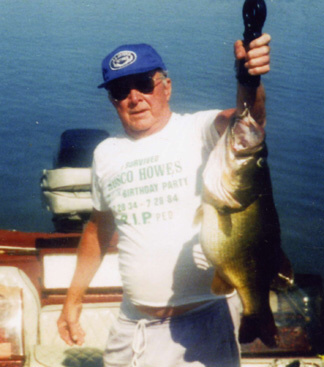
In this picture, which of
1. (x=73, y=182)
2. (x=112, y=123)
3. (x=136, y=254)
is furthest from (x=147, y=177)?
(x=112, y=123)

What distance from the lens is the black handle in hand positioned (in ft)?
5.37

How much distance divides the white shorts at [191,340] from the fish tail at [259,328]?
1.24ft

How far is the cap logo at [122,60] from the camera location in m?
2.65

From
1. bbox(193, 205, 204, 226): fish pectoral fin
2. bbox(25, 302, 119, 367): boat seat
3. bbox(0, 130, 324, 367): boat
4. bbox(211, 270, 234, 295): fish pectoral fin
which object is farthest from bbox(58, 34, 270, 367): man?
bbox(0, 130, 324, 367): boat

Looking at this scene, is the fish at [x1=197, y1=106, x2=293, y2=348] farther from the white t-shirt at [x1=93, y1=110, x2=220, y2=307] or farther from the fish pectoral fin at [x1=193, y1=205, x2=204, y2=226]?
the white t-shirt at [x1=93, y1=110, x2=220, y2=307]

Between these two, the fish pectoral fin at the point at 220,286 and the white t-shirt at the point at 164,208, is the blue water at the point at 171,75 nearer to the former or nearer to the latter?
the white t-shirt at the point at 164,208

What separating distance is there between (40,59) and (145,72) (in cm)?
1347

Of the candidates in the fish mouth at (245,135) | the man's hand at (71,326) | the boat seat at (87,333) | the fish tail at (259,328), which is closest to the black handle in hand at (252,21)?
the fish mouth at (245,135)

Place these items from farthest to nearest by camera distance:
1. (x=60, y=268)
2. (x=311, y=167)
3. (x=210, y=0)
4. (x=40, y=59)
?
(x=210, y=0) < (x=40, y=59) < (x=311, y=167) < (x=60, y=268)

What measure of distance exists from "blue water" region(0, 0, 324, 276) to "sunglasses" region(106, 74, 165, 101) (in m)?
6.17

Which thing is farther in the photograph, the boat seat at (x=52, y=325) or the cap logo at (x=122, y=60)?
the boat seat at (x=52, y=325)

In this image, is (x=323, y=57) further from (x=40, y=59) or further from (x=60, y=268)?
(x=60, y=268)

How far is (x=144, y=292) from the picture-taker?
2562 mm

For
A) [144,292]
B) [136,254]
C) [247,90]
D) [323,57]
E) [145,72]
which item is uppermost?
[323,57]
